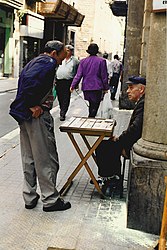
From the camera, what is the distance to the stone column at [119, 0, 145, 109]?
12.7 m

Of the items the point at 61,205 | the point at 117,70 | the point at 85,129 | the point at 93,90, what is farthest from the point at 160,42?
the point at 117,70

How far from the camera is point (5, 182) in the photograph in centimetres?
539

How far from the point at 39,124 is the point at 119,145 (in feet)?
3.53

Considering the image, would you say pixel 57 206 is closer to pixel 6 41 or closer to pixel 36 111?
pixel 36 111

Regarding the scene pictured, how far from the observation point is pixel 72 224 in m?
4.18

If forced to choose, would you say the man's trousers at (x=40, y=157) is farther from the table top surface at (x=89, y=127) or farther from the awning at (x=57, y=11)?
the awning at (x=57, y=11)

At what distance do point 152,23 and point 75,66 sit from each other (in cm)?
667

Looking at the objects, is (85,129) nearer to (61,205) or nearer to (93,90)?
(61,205)

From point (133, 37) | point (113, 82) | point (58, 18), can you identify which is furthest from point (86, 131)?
point (58, 18)

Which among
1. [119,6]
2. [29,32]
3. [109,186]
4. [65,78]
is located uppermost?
[119,6]

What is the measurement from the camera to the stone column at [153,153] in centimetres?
393

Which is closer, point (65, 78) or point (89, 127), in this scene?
point (89, 127)

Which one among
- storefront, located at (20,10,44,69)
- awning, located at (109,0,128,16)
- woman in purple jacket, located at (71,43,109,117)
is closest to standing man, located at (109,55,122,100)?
awning, located at (109,0,128,16)

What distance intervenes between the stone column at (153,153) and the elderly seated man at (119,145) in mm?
584
